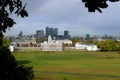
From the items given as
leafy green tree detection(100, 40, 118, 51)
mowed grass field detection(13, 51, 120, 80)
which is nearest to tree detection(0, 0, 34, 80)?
mowed grass field detection(13, 51, 120, 80)

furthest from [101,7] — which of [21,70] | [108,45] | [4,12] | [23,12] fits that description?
[108,45]

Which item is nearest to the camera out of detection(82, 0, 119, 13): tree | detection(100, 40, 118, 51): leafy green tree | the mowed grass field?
detection(82, 0, 119, 13): tree

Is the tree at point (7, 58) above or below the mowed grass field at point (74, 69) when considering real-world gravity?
above

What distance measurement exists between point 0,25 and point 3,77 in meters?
3.97

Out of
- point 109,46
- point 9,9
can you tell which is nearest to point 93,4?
point 9,9

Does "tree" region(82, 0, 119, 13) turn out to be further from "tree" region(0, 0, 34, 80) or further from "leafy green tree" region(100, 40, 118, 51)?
"leafy green tree" region(100, 40, 118, 51)

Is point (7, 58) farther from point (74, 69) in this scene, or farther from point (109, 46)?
point (109, 46)

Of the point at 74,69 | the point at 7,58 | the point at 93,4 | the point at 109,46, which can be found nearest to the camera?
the point at 93,4

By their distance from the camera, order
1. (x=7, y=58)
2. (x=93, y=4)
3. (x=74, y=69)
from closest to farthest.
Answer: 1. (x=93, y=4)
2. (x=7, y=58)
3. (x=74, y=69)

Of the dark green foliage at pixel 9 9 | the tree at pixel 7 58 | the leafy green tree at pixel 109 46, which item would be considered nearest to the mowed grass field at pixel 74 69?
the tree at pixel 7 58

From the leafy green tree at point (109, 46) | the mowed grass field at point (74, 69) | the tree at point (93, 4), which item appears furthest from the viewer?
the leafy green tree at point (109, 46)

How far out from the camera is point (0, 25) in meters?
7.30

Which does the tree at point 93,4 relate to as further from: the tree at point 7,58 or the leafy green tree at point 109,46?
the leafy green tree at point 109,46

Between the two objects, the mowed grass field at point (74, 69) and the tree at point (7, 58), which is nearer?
the tree at point (7, 58)
